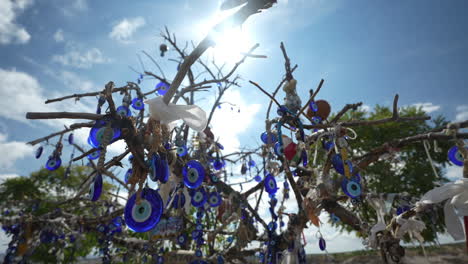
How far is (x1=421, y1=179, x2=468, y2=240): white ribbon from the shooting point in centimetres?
115

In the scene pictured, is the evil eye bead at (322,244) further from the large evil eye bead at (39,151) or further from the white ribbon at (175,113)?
the large evil eye bead at (39,151)

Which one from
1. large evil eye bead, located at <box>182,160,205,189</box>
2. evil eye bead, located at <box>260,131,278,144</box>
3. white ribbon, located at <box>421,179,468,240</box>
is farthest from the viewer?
evil eye bead, located at <box>260,131,278,144</box>

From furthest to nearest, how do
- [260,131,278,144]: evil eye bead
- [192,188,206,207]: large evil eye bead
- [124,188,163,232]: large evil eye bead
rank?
[192,188,206,207]: large evil eye bead < [260,131,278,144]: evil eye bead < [124,188,163,232]: large evil eye bead

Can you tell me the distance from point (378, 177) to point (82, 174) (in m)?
17.4

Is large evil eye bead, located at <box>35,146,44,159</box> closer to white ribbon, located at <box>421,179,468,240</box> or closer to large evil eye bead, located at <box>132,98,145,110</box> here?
large evil eye bead, located at <box>132,98,145,110</box>

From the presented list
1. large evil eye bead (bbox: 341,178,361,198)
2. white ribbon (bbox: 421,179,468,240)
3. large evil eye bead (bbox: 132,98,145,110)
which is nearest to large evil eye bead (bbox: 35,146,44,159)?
large evil eye bead (bbox: 132,98,145,110)

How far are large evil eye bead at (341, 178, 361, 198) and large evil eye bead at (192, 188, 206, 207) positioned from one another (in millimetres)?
1278

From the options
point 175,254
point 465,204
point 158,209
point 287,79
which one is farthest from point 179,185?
point 175,254

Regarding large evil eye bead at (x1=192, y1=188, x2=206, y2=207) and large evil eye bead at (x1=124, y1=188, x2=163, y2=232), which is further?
large evil eye bead at (x1=192, y1=188, x2=206, y2=207)

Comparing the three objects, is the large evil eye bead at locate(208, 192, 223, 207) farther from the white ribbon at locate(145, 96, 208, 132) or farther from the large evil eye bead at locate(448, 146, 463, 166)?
the large evil eye bead at locate(448, 146, 463, 166)

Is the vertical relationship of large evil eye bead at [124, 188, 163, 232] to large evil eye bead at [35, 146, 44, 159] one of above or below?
below

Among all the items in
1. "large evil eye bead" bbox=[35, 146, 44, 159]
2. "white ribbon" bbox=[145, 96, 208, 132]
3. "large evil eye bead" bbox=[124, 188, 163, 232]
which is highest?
"large evil eye bead" bbox=[35, 146, 44, 159]

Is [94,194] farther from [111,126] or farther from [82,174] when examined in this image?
[82,174]

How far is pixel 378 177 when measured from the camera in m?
10.2
